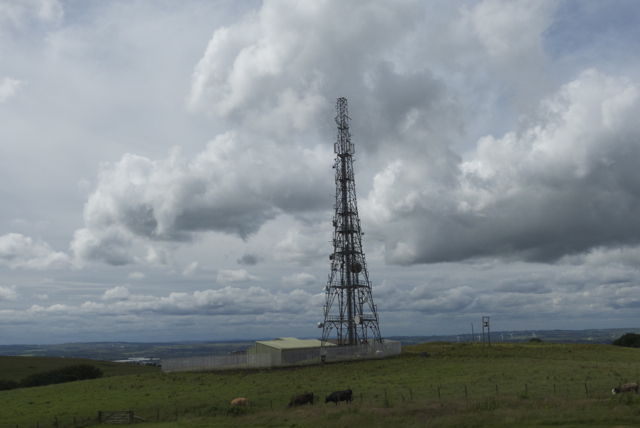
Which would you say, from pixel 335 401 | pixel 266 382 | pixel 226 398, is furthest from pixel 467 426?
pixel 266 382

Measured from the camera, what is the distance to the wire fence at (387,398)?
3111cm

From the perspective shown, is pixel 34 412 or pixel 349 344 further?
pixel 349 344

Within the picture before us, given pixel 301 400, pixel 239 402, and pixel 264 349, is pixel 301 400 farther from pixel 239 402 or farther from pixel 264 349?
pixel 264 349

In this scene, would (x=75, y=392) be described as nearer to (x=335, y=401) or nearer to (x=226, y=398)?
(x=226, y=398)

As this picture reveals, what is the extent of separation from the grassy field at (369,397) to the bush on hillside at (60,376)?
31013 mm

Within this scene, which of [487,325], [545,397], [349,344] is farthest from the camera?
[487,325]

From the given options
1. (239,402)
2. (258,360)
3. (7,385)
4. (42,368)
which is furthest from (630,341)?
(42,368)

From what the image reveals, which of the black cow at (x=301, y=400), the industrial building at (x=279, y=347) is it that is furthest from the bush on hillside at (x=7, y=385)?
the black cow at (x=301, y=400)

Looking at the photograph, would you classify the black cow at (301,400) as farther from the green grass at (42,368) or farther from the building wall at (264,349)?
the green grass at (42,368)

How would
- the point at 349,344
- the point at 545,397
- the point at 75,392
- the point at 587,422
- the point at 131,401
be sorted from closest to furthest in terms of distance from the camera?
the point at 587,422 < the point at 545,397 < the point at 131,401 < the point at 75,392 < the point at 349,344

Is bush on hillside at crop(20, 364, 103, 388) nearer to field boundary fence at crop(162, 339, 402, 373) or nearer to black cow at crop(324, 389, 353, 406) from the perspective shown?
field boundary fence at crop(162, 339, 402, 373)

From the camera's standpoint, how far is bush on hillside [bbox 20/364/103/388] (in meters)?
79.2

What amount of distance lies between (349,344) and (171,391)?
34.3 m

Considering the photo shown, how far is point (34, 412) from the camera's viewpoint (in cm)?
3784
